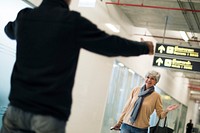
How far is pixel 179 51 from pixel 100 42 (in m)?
6.43

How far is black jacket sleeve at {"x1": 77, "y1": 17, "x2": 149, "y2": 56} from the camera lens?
1406mm

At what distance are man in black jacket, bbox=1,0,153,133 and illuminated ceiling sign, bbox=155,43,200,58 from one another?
20.8 feet

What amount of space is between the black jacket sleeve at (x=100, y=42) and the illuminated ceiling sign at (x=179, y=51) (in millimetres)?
6320

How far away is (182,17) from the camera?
27.1 feet

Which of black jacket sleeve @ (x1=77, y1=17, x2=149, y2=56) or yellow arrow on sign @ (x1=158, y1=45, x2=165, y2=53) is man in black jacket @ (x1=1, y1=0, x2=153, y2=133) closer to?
black jacket sleeve @ (x1=77, y1=17, x2=149, y2=56)

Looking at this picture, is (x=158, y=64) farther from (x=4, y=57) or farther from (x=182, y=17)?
(x=4, y=57)

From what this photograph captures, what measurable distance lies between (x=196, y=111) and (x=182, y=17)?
22131 millimetres

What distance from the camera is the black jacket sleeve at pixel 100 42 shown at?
1406mm

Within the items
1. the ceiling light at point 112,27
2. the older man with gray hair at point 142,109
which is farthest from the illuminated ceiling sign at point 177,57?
the older man with gray hair at point 142,109

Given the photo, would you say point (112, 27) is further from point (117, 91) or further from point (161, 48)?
point (117, 91)

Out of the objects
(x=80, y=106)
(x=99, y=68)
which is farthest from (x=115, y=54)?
(x=99, y=68)

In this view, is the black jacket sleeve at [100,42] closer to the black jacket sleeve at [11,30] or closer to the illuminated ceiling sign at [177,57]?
the black jacket sleeve at [11,30]

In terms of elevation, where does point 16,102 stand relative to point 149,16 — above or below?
below

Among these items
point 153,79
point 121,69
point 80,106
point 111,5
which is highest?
point 111,5
